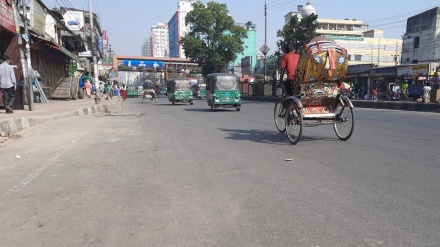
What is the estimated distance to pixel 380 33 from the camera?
76.6m

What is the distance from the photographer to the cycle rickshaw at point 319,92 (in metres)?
6.72

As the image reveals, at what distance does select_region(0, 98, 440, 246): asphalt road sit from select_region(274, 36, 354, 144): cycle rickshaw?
50 cm

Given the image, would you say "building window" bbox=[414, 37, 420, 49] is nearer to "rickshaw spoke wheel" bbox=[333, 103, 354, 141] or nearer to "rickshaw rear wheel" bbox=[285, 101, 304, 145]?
"rickshaw spoke wheel" bbox=[333, 103, 354, 141]

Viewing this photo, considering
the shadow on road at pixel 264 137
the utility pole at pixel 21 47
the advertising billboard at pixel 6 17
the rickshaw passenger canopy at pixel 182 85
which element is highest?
the advertising billboard at pixel 6 17

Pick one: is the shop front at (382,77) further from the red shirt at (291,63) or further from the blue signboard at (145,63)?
the blue signboard at (145,63)

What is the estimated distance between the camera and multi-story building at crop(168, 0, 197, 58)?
126 m

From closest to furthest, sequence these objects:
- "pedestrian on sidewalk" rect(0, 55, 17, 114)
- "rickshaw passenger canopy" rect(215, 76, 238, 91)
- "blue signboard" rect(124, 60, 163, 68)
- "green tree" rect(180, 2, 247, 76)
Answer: "pedestrian on sidewalk" rect(0, 55, 17, 114), "rickshaw passenger canopy" rect(215, 76, 238, 91), "green tree" rect(180, 2, 247, 76), "blue signboard" rect(124, 60, 163, 68)

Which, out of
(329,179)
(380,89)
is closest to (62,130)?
(329,179)

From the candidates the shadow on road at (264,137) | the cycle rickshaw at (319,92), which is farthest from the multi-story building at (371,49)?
the cycle rickshaw at (319,92)

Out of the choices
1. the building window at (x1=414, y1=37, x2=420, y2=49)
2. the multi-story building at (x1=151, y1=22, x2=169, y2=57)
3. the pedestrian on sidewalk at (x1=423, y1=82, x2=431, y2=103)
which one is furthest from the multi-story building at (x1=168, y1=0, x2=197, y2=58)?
the pedestrian on sidewalk at (x1=423, y1=82, x2=431, y2=103)

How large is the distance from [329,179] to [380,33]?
3270 inches

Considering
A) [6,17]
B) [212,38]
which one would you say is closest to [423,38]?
[212,38]

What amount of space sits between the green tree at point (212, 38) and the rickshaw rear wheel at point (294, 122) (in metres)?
47.6

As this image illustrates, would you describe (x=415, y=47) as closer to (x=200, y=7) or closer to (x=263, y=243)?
(x=200, y=7)
